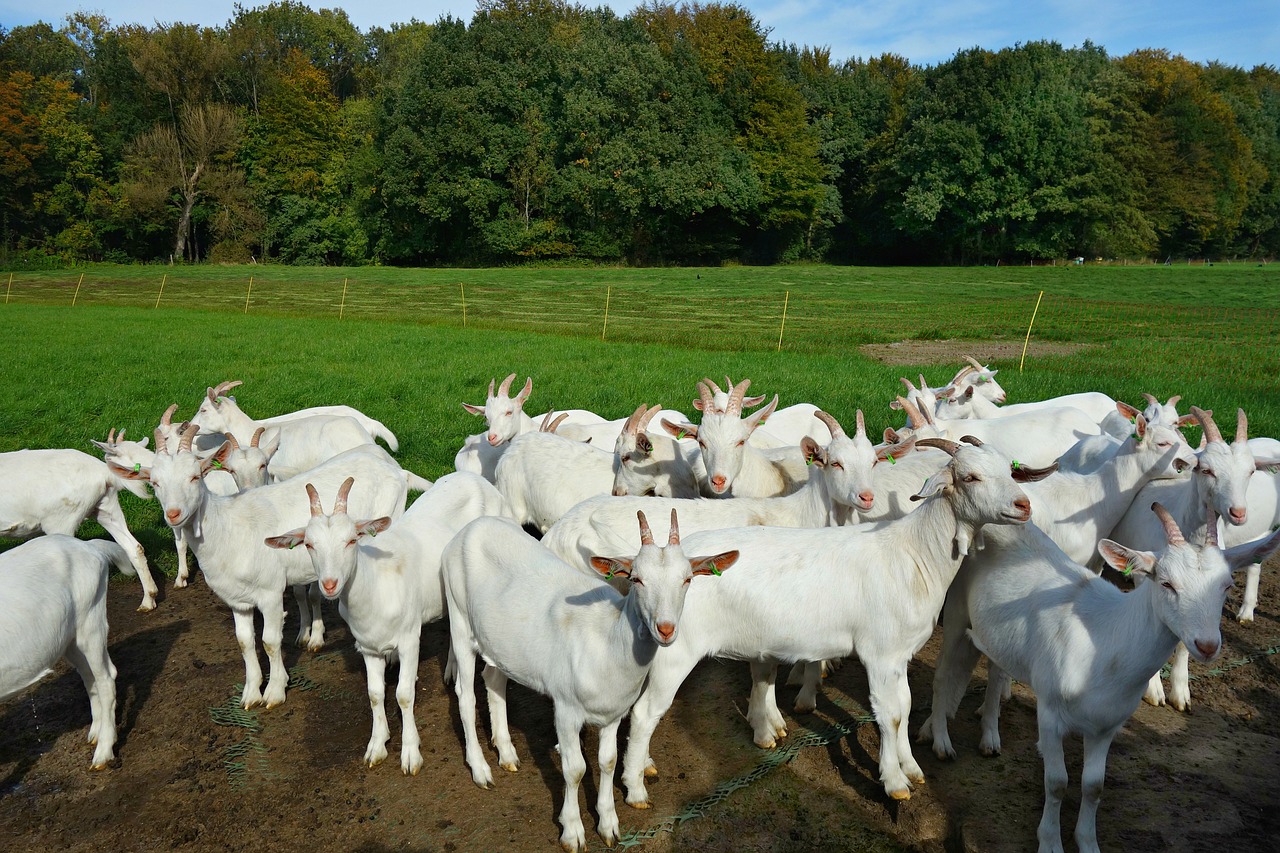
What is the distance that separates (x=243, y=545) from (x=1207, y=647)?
5.74 metres

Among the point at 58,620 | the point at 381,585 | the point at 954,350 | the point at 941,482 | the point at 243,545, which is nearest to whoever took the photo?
the point at 941,482

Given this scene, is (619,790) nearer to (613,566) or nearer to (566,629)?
(566,629)

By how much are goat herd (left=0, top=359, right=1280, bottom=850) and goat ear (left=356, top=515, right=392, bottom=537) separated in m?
0.03

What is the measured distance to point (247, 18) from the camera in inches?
2672

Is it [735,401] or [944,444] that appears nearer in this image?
[944,444]

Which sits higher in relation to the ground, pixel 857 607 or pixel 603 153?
pixel 603 153

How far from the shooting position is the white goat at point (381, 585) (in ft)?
16.4

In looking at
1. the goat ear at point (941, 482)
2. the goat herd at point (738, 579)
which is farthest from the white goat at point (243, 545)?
the goat ear at point (941, 482)

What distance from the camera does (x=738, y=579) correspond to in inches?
189

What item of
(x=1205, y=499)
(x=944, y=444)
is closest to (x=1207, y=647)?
(x=944, y=444)

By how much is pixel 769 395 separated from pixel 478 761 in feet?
31.7

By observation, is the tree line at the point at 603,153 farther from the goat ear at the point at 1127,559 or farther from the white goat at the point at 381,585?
the goat ear at the point at 1127,559

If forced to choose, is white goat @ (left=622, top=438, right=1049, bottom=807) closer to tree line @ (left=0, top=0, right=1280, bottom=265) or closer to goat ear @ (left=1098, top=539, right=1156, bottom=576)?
goat ear @ (left=1098, top=539, right=1156, bottom=576)

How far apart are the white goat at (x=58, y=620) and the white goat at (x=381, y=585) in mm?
1323
